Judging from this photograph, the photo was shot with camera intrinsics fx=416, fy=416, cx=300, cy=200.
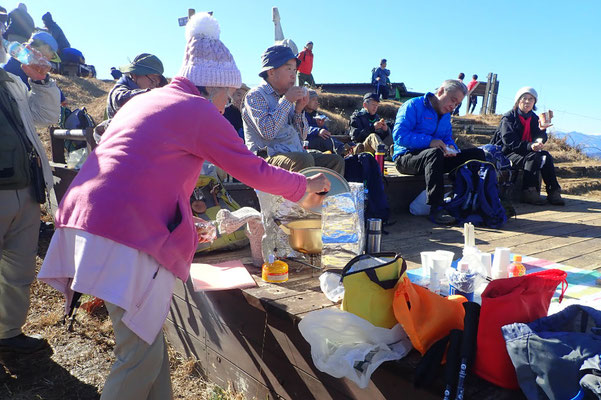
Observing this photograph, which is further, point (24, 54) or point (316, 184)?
point (24, 54)

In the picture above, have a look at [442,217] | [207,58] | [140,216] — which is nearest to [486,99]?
[442,217]

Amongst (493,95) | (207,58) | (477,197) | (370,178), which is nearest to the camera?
(207,58)

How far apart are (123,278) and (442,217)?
3.86m

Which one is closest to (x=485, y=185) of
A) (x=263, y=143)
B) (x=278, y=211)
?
(x=263, y=143)

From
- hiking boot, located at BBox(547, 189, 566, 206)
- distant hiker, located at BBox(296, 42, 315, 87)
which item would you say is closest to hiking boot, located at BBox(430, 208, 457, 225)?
hiking boot, located at BBox(547, 189, 566, 206)

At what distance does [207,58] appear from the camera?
70.5 inches

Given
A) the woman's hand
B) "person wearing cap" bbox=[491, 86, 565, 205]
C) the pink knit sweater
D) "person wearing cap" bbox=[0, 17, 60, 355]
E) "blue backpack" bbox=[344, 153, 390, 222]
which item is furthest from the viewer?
"person wearing cap" bbox=[491, 86, 565, 205]

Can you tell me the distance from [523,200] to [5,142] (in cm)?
660

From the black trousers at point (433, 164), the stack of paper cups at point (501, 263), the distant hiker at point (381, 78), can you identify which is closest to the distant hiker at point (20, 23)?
the black trousers at point (433, 164)

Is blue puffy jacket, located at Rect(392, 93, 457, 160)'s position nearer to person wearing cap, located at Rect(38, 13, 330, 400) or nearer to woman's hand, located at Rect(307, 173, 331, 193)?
woman's hand, located at Rect(307, 173, 331, 193)

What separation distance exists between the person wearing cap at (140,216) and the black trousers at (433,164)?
11.4 ft

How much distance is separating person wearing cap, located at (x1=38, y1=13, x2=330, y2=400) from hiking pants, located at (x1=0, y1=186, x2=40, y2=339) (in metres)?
1.14

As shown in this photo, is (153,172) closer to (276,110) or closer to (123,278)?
(123,278)

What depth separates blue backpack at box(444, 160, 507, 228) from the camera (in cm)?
457
